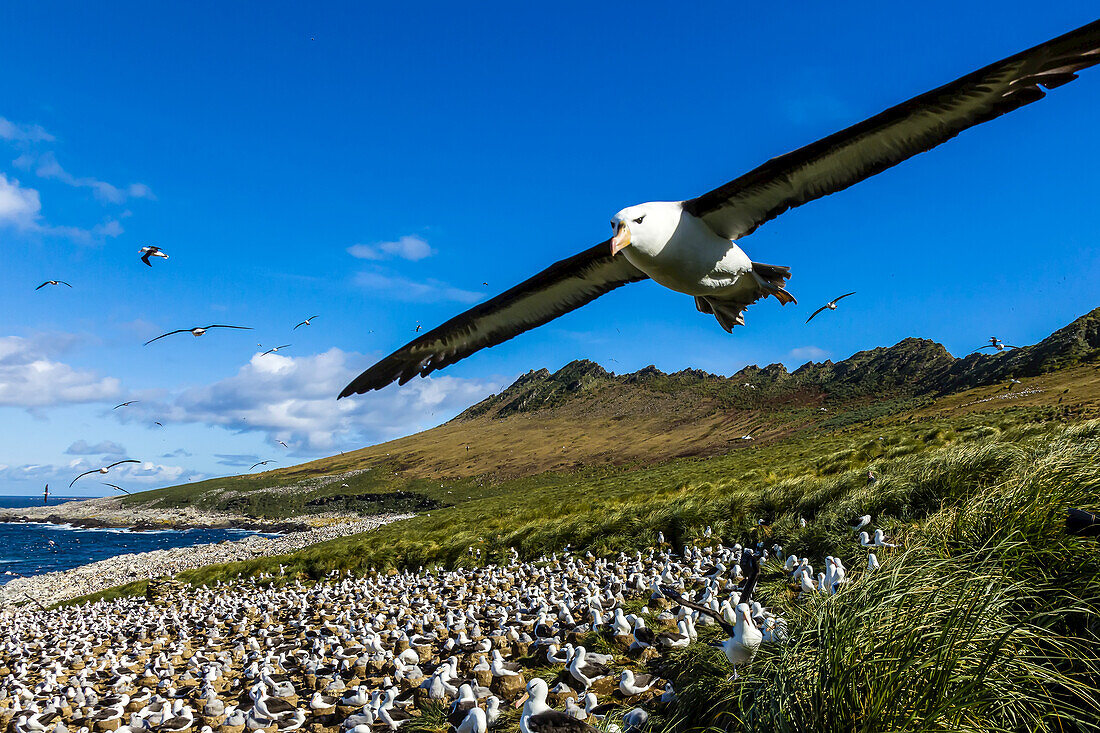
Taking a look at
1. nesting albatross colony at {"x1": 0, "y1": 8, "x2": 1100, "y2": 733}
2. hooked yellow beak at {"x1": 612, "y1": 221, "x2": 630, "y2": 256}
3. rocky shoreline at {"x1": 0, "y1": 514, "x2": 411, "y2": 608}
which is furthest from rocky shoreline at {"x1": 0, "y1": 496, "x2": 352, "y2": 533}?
hooked yellow beak at {"x1": 612, "y1": 221, "x2": 630, "y2": 256}

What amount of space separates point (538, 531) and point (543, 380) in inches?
6227

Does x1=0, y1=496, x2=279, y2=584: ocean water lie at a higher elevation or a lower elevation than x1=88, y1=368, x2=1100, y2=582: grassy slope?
lower

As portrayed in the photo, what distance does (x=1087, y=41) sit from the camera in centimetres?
429

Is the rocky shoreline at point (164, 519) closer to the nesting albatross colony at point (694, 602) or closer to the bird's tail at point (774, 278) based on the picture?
the nesting albatross colony at point (694, 602)

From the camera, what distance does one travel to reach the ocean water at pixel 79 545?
4756cm

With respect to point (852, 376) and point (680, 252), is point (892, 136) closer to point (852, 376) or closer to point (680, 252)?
point (680, 252)

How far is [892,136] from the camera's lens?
5.50 metres

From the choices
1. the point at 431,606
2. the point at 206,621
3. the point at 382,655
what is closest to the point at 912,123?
the point at 382,655

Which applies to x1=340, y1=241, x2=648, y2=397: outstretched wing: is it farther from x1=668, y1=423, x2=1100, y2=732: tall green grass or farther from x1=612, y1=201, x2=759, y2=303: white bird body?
x1=668, y1=423, x2=1100, y2=732: tall green grass

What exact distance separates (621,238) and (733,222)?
1644 mm

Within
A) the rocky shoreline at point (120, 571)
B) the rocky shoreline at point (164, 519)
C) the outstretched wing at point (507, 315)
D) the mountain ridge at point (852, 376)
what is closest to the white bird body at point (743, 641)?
the outstretched wing at point (507, 315)

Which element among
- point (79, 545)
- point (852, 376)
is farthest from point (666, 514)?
point (852, 376)

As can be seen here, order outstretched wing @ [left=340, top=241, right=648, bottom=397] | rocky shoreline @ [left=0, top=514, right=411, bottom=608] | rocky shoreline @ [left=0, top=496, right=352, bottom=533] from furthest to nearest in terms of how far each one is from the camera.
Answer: rocky shoreline @ [left=0, top=496, right=352, bottom=533] < rocky shoreline @ [left=0, top=514, right=411, bottom=608] < outstretched wing @ [left=340, top=241, right=648, bottom=397]

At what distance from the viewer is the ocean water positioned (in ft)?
156
